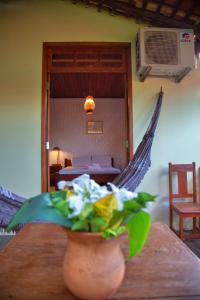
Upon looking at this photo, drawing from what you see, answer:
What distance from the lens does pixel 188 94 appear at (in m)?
2.84

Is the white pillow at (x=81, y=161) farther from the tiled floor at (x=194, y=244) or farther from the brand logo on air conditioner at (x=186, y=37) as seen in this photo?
the brand logo on air conditioner at (x=186, y=37)

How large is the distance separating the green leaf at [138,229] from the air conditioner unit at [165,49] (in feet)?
7.24

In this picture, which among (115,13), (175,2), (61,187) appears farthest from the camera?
(115,13)

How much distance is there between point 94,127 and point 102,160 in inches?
36.0

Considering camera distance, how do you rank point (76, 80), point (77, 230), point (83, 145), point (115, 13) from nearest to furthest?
point (77, 230) < point (115, 13) < point (76, 80) < point (83, 145)

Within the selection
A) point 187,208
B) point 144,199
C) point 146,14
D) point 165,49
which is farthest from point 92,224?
point 146,14

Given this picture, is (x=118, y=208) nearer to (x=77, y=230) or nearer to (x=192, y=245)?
(x=77, y=230)

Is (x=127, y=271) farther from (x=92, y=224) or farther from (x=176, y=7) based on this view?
(x=176, y=7)

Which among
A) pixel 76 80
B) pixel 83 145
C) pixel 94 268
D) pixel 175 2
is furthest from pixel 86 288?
pixel 83 145

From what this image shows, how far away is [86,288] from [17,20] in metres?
3.04

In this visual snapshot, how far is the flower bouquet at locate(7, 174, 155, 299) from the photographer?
1.96ft

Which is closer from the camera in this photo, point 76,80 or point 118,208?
point 118,208

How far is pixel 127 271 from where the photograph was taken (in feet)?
2.74

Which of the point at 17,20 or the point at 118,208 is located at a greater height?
the point at 17,20
